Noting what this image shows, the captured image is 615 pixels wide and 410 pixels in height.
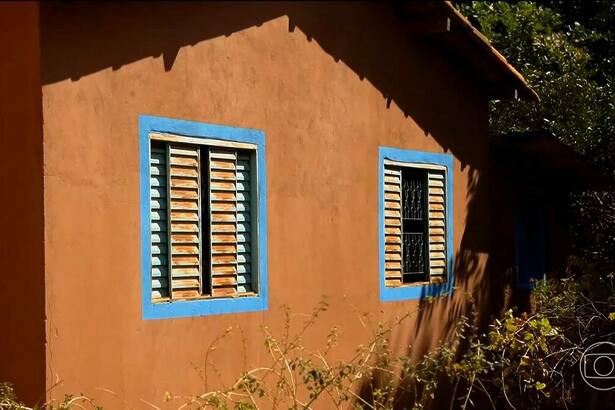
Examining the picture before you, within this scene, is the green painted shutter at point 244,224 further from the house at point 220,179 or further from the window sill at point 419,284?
the window sill at point 419,284

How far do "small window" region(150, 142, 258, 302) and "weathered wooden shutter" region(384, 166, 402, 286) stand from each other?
2168 mm

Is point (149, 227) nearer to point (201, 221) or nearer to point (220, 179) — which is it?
point (201, 221)

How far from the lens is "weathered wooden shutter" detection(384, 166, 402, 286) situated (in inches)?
436

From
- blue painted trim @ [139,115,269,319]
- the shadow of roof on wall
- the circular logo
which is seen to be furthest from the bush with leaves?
the shadow of roof on wall

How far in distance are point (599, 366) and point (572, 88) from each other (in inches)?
196

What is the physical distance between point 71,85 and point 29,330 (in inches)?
66.2

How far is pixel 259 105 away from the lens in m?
9.34

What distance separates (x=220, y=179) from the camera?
29.3ft

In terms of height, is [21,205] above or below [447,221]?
above

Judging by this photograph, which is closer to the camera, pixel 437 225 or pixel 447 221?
pixel 437 225

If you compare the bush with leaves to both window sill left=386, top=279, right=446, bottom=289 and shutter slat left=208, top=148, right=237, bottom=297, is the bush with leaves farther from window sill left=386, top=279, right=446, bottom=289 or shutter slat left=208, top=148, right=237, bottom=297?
shutter slat left=208, top=148, right=237, bottom=297

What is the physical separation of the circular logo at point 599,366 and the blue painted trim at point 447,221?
1627mm

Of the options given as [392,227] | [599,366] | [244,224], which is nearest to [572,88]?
[599,366]

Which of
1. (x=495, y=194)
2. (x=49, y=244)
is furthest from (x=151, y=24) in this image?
(x=495, y=194)
